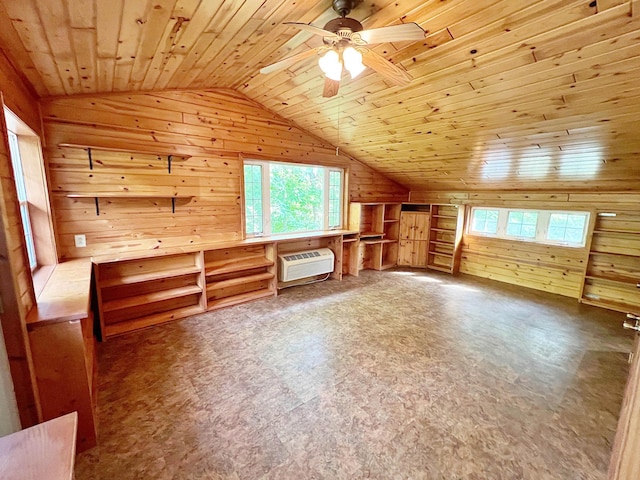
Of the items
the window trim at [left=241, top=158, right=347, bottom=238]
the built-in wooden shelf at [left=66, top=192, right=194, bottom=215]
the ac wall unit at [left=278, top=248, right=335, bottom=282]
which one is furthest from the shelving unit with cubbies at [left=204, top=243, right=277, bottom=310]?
the built-in wooden shelf at [left=66, top=192, right=194, bottom=215]

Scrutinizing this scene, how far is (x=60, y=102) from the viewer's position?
8.34 feet

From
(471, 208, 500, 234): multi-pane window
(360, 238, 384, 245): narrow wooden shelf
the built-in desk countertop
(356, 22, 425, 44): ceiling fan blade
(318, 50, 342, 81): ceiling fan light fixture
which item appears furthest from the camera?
(360, 238, 384, 245): narrow wooden shelf

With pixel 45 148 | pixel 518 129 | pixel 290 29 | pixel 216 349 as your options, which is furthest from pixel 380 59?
pixel 45 148

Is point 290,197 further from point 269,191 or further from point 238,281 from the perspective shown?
point 238,281

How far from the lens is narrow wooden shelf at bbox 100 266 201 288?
9.36ft

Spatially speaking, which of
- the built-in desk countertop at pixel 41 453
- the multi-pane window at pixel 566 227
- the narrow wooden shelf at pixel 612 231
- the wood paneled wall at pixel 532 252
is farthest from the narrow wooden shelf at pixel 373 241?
the built-in desk countertop at pixel 41 453

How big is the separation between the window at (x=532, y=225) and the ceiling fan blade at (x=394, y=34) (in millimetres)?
4264

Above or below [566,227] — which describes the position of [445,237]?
below

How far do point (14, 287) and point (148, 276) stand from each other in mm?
1796

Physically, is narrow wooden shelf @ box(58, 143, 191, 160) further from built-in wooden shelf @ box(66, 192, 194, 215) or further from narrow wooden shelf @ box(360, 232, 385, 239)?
narrow wooden shelf @ box(360, 232, 385, 239)

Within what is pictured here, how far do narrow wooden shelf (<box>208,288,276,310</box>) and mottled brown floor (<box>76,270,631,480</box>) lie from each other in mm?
265

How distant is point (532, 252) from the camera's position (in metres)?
4.56

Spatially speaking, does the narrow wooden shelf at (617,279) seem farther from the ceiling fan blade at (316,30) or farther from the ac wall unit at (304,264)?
the ceiling fan blade at (316,30)

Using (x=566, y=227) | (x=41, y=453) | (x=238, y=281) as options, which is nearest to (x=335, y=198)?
(x=238, y=281)
